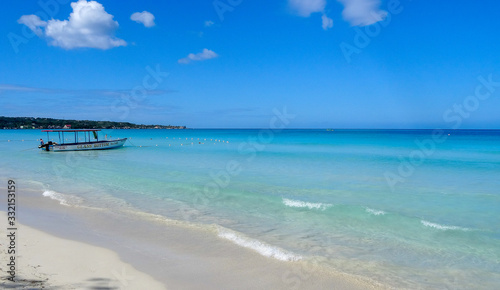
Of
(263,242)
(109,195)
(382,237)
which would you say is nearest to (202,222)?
(263,242)

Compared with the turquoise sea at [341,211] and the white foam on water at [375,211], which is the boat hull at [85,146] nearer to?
the turquoise sea at [341,211]

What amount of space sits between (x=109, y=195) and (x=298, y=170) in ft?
40.1

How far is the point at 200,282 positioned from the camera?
233 inches

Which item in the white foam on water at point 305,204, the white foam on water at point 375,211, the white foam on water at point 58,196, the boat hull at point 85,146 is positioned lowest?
the white foam on water at point 375,211

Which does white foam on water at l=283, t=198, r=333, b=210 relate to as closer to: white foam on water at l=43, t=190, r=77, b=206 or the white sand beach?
the white sand beach

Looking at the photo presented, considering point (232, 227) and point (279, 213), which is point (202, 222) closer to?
point (232, 227)

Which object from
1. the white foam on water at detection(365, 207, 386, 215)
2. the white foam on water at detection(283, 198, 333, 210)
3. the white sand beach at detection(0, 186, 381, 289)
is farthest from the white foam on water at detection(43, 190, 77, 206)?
the white foam on water at detection(365, 207, 386, 215)

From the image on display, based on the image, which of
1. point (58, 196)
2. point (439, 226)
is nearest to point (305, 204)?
point (439, 226)

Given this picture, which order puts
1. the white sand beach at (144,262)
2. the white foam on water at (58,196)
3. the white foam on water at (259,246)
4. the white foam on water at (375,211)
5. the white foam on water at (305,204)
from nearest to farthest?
the white sand beach at (144,262) < the white foam on water at (259,246) < the white foam on water at (375,211) < the white foam on water at (305,204) < the white foam on water at (58,196)

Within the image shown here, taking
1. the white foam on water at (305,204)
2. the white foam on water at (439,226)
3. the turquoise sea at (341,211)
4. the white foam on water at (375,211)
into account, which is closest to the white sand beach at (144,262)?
the turquoise sea at (341,211)

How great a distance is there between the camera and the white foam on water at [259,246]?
7.11 metres

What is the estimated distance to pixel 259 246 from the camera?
7688 mm

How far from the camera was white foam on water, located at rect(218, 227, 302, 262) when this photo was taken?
280 inches

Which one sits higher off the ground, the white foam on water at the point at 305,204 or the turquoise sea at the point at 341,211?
the white foam on water at the point at 305,204
